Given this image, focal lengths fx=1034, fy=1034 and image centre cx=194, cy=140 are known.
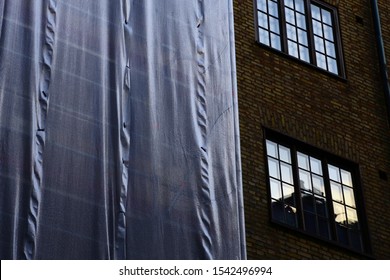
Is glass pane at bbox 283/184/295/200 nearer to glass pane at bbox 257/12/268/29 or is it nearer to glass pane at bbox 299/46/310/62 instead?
glass pane at bbox 299/46/310/62

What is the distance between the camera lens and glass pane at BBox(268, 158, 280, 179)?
55.1 feet

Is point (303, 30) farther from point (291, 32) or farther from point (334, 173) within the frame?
point (334, 173)

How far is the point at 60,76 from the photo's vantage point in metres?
14.6

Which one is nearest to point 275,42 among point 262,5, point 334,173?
point 262,5

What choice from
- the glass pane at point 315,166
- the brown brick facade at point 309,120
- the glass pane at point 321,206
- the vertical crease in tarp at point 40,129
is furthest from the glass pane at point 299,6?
the vertical crease in tarp at point 40,129

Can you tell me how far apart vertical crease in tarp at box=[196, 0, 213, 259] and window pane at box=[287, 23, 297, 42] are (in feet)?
7.72

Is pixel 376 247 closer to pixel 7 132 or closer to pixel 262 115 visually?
pixel 262 115

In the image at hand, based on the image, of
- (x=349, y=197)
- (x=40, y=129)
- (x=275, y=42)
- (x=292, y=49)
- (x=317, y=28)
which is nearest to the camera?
(x=40, y=129)

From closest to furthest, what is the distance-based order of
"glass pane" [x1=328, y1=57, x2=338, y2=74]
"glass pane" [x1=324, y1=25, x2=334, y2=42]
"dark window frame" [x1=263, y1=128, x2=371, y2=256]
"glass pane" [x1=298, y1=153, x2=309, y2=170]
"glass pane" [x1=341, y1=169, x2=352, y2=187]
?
"dark window frame" [x1=263, y1=128, x2=371, y2=256]
"glass pane" [x1=298, y1=153, x2=309, y2=170]
"glass pane" [x1=341, y1=169, x2=352, y2=187]
"glass pane" [x1=328, y1=57, x2=338, y2=74]
"glass pane" [x1=324, y1=25, x2=334, y2=42]

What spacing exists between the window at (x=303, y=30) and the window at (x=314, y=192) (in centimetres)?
216

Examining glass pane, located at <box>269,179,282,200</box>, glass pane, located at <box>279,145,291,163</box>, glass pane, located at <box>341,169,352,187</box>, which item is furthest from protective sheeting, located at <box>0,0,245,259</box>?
glass pane, located at <box>341,169,352,187</box>

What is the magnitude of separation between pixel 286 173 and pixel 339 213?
116cm

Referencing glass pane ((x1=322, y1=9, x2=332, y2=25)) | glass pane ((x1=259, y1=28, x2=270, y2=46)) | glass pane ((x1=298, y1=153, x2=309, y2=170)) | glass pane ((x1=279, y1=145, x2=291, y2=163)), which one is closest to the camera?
glass pane ((x1=279, y1=145, x2=291, y2=163))

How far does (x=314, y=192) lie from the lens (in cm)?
1716
